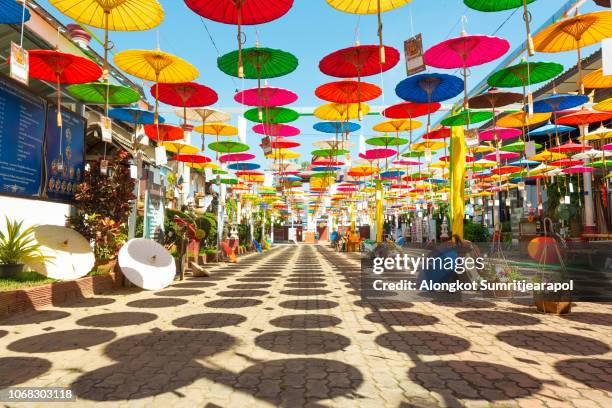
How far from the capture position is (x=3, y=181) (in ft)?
23.4

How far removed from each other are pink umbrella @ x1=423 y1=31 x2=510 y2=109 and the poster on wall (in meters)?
8.20

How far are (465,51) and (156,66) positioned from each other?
18.0ft

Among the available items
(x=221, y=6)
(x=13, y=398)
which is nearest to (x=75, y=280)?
(x=13, y=398)

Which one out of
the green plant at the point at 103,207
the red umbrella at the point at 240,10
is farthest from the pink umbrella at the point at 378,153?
the red umbrella at the point at 240,10

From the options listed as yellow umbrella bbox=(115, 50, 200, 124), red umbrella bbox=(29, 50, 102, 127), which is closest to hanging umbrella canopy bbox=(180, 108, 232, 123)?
yellow umbrella bbox=(115, 50, 200, 124)

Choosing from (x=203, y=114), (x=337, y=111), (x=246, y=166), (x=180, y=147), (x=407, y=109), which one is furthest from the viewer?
(x=246, y=166)

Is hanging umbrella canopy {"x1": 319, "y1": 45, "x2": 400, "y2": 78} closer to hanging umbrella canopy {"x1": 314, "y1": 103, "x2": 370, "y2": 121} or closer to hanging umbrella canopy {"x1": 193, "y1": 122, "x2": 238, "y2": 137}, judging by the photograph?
hanging umbrella canopy {"x1": 314, "y1": 103, "x2": 370, "y2": 121}

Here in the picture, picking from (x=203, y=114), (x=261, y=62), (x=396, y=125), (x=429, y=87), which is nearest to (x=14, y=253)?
(x=261, y=62)

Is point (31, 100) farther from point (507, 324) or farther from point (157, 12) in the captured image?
point (507, 324)

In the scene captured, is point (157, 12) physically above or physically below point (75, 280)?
above

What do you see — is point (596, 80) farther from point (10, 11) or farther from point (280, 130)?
point (10, 11)

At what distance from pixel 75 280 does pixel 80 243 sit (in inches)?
29.5

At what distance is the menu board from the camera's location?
7.20m

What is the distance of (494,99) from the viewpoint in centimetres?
830
